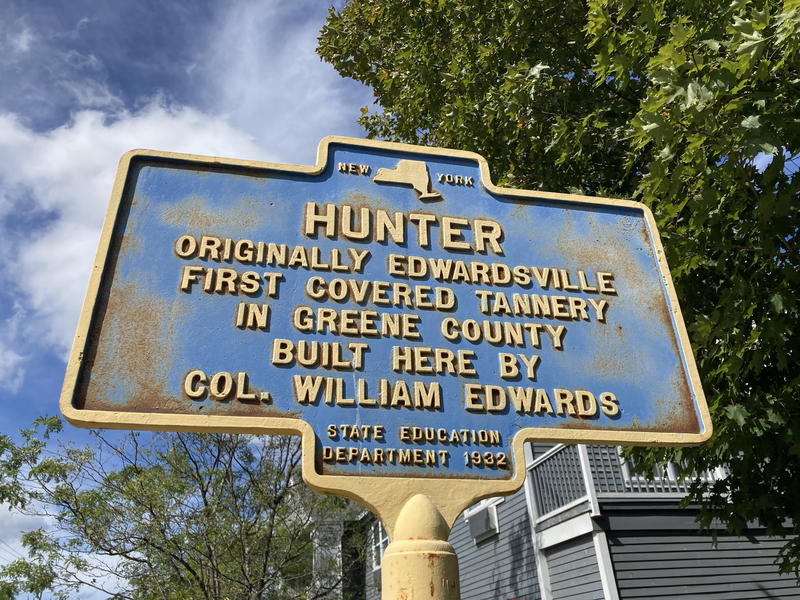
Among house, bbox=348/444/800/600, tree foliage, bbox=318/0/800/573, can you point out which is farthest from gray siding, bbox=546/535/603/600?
tree foliage, bbox=318/0/800/573

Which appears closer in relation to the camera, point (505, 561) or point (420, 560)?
point (420, 560)

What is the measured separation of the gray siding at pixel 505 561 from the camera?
39.1ft

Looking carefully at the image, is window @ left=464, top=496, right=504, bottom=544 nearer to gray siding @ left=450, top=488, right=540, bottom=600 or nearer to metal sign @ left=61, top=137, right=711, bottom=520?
gray siding @ left=450, top=488, right=540, bottom=600

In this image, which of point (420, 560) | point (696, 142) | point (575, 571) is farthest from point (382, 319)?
point (575, 571)

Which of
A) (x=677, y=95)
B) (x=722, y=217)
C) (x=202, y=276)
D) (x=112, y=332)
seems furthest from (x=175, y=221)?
(x=722, y=217)

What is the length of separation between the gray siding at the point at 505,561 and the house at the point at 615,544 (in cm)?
4

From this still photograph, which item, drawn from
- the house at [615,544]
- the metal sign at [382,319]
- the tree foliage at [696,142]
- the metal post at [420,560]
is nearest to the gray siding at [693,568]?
the house at [615,544]

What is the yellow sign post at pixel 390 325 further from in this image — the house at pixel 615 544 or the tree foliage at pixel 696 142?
the house at pixel 615 544

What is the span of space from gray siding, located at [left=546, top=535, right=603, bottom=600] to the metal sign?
8.49 metres

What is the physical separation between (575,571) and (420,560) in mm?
9641

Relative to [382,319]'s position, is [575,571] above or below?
below

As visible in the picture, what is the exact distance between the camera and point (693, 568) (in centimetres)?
1052

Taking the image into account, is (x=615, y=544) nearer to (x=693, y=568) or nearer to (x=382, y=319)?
(x=693, y=568)

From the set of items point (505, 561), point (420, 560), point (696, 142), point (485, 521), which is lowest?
point (420, 560)
